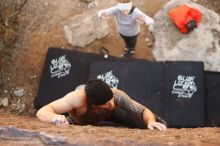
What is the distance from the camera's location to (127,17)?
21.6ft

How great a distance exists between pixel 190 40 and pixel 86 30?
1.57m

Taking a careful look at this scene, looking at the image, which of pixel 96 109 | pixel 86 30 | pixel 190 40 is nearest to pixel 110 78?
pixel 86 30

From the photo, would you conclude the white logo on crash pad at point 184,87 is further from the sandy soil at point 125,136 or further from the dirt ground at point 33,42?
the sandy soil at point 125,136

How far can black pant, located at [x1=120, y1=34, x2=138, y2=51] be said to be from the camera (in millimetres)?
7064

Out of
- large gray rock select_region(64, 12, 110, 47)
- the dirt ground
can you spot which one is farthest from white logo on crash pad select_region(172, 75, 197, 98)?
large gray rock select_region(64, 12, 110, 47)

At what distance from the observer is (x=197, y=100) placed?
6.89 metres

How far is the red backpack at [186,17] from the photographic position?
25.0 feet

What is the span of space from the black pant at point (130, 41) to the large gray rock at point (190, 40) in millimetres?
491

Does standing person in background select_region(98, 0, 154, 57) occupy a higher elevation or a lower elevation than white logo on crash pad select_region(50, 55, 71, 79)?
higher

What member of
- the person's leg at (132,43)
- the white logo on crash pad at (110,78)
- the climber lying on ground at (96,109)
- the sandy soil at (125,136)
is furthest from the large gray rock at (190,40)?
the sandy soil at (125,136)

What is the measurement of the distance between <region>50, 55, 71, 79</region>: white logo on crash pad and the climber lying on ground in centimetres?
264

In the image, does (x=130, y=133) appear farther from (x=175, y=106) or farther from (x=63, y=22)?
(x=63, y=22)

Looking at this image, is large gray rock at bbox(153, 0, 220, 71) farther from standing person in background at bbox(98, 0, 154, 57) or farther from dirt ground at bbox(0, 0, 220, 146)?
standing person in background at bbox(98, 0, 154, 57)

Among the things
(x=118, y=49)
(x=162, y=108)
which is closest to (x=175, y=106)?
(x=162, y=108)
